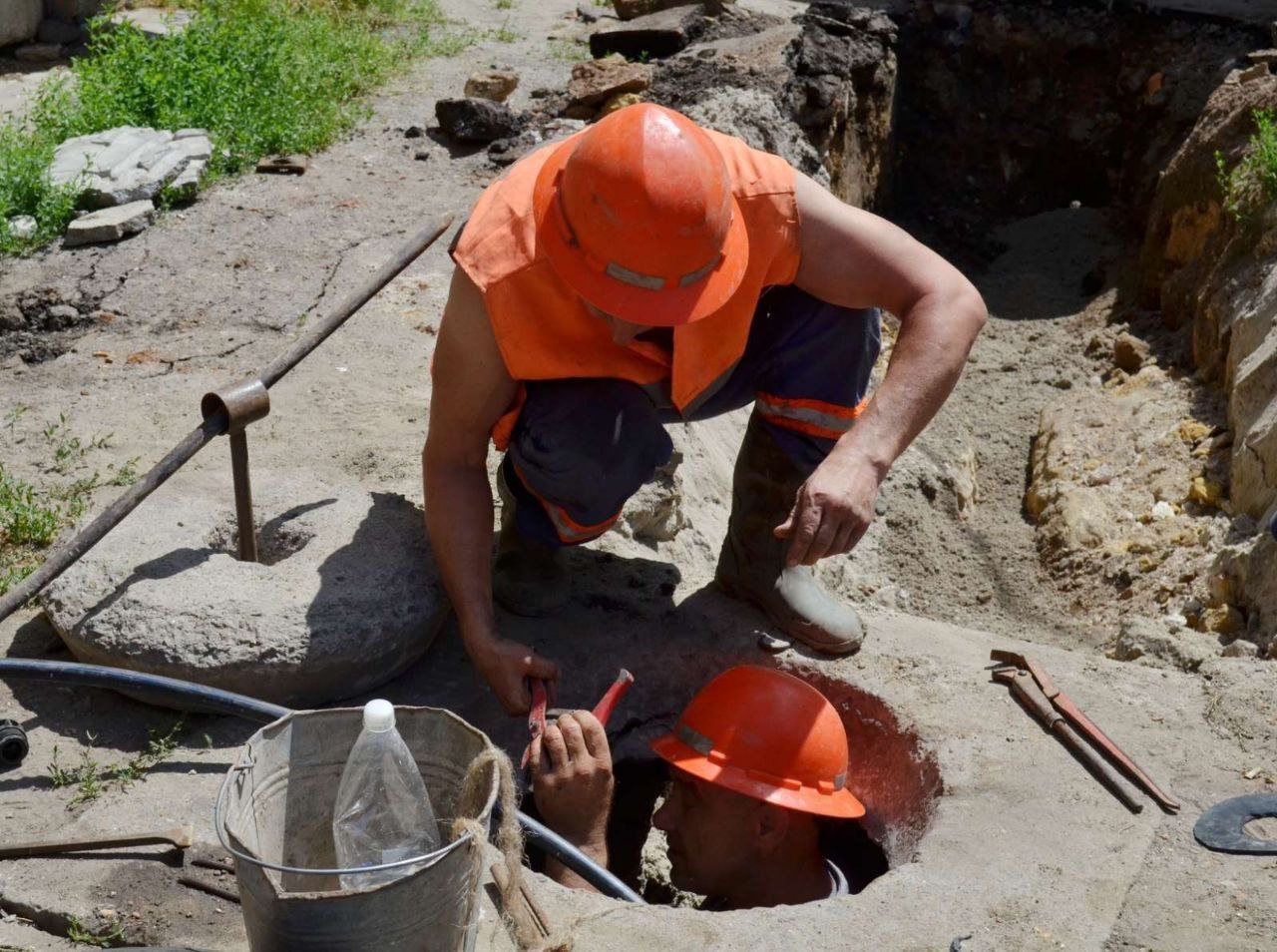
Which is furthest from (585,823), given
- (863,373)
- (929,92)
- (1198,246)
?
(929,92)

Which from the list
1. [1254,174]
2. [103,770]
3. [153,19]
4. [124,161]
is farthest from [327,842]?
[153,19]

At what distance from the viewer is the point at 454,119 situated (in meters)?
6.67

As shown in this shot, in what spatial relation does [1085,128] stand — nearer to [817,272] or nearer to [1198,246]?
[1198,246]

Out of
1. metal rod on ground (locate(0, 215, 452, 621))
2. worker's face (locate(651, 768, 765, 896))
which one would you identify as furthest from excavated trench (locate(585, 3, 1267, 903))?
metal rod on ground (locate(0, 215, 452, 621))

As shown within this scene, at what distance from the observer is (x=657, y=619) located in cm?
341

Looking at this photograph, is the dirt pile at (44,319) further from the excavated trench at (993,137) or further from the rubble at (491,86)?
the rubble at (491,86)

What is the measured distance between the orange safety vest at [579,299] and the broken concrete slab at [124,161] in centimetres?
331

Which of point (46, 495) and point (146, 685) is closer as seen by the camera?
point (146, 685)

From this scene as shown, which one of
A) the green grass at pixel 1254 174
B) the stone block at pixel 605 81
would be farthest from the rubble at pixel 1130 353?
the stone block at pixel 605 81

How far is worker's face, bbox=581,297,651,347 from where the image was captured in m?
2.72

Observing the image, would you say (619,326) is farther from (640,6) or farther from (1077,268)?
(640,6)

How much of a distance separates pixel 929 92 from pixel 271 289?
158 inches

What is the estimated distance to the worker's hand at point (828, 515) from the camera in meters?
2.61

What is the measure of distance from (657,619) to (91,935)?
150cm
